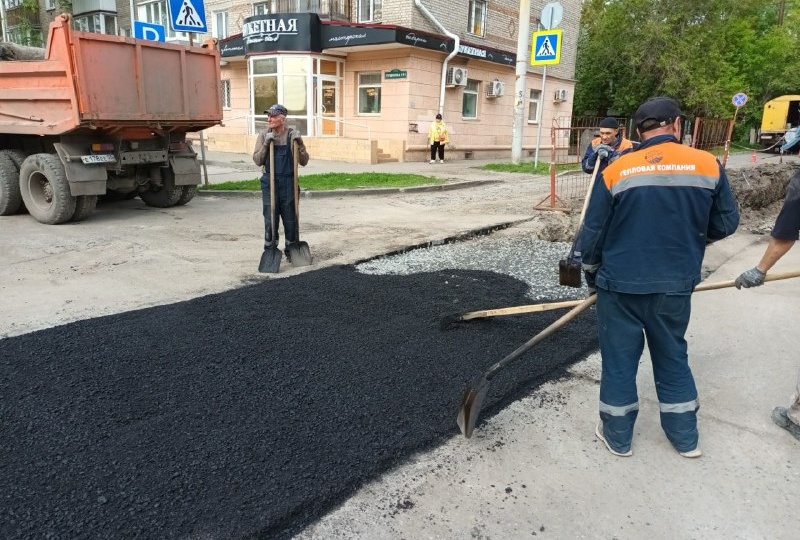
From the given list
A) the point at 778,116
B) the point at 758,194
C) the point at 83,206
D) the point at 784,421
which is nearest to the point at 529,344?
the point at 784,421

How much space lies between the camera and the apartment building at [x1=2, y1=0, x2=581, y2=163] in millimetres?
18984

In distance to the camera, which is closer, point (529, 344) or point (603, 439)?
point (603, 439)

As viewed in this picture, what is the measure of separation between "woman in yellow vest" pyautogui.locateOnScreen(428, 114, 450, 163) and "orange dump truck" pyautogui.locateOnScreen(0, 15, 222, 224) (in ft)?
36.2

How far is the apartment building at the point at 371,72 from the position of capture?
747 inches

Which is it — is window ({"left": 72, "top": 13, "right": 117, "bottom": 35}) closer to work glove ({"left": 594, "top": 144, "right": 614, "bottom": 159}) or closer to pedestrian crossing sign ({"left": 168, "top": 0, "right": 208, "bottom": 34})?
pedestrian crossing sign ({"left": 168, "top": 0, "right": 208, "bottom": 34})

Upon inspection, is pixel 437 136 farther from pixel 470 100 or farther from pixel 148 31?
pixel 148 31

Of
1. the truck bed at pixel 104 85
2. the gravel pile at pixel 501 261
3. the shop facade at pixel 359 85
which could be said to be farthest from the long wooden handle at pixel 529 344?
the shop facade at pixel 359 85

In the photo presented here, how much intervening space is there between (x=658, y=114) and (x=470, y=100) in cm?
2042

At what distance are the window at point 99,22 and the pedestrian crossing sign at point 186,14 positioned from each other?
21.6 m

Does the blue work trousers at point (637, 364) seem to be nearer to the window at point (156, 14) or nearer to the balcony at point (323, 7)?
the balcony at point (323, 7)

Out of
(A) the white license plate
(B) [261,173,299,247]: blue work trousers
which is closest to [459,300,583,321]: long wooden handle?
(B) [261,173,299,247]: blue work trousers

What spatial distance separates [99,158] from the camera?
7922 mm

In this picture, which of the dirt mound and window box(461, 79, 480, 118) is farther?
window box(461, 79, 480, 118)

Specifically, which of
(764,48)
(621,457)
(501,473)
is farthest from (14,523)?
(764,48)
